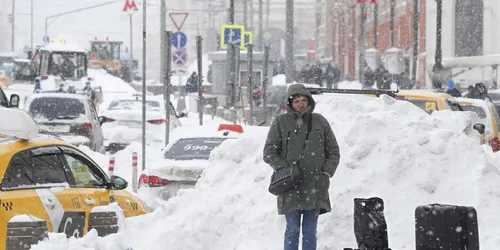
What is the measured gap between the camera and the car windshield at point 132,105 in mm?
26656

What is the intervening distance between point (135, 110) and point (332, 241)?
16412mm

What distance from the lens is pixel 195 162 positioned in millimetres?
13703

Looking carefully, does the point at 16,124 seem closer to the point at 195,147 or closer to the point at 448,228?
the point at 448,228

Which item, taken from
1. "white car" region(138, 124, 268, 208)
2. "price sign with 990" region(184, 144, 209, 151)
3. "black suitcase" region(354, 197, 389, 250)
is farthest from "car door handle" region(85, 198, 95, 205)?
"price sign with 990" region(184, 144, 209, 151)

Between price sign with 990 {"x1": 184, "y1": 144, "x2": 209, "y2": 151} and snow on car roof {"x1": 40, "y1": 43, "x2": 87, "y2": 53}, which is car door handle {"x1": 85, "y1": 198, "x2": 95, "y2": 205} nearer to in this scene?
price sign with 990 {"x1": 184, "y1": 144, "x2": 209, "y2": 151}

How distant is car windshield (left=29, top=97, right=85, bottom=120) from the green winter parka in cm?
1428

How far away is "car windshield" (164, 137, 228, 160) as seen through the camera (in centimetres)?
1411

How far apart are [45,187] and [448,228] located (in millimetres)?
3299

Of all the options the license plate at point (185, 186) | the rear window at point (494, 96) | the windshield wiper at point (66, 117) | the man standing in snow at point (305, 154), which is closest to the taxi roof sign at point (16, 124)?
the man standing in snow at point (305, 154)

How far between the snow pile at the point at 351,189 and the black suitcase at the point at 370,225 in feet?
7.46

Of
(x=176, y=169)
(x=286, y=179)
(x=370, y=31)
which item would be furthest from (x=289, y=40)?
(x=286, y=179)

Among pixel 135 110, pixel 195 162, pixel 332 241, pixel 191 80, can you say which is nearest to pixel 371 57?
pixel 191 80

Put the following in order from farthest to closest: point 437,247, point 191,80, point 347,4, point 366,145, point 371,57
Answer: point 347,4
point 371,57
point 191,80
point 366,145
point 437,247

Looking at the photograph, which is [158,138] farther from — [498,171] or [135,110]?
[498,171]
